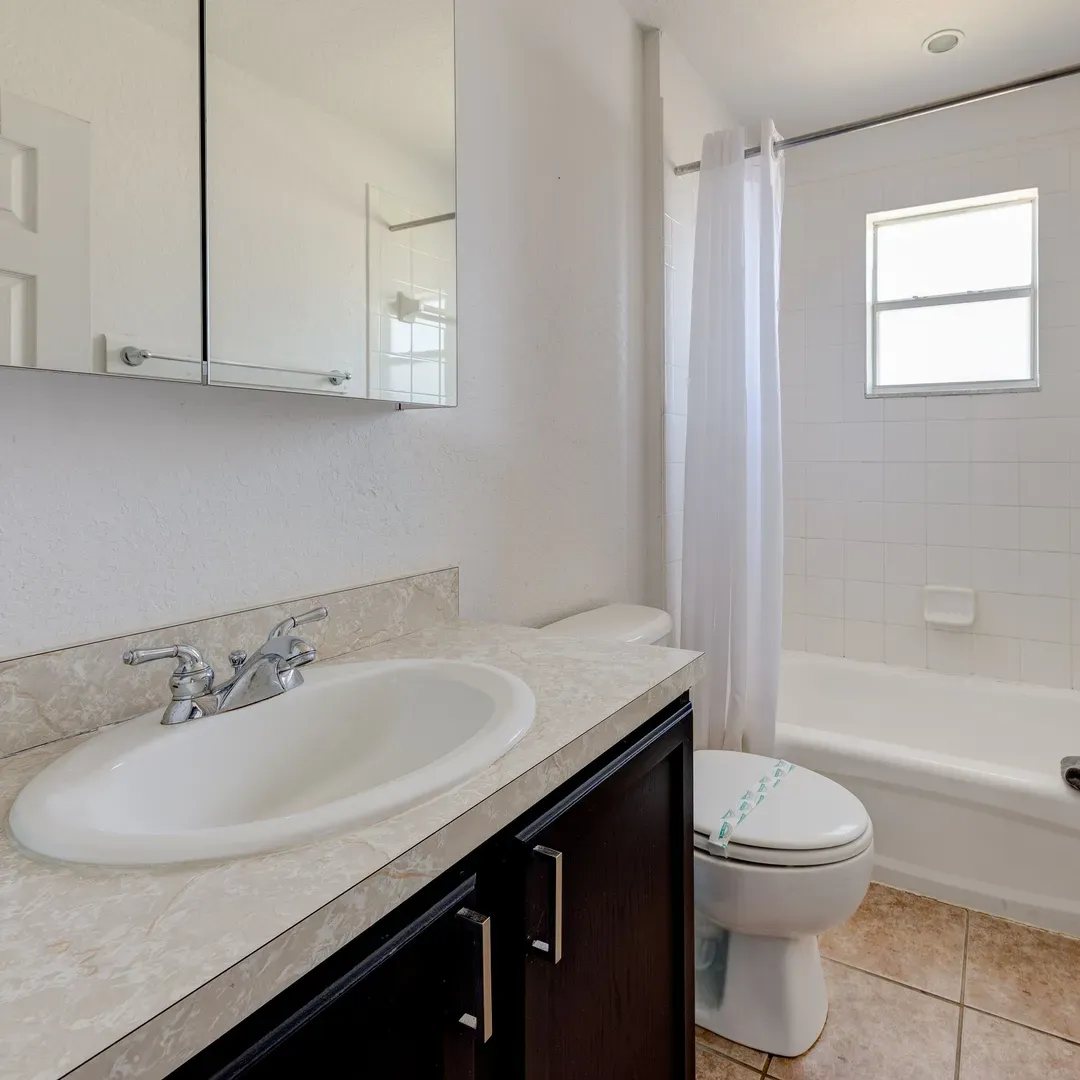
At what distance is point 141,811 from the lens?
0.74m

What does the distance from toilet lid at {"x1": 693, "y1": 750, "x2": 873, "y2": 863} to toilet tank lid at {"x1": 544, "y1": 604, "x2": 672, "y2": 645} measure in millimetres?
307

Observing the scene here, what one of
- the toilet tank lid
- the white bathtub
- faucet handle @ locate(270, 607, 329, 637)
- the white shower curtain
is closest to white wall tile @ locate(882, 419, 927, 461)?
the white bathtub

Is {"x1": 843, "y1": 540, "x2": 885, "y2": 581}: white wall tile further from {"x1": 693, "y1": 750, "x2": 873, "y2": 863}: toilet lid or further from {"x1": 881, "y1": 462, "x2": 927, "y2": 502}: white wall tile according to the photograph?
{"x1": 693, "y1": 750, "x2": 873, "y2": 863}: toilet lid

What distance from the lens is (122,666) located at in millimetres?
899

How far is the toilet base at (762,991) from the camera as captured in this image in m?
1.45

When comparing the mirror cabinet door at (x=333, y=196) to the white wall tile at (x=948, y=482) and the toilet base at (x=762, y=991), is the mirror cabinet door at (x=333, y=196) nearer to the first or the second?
the toilet base at (x=762, y=991)

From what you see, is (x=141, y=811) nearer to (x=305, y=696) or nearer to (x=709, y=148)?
(x=305, y=696)

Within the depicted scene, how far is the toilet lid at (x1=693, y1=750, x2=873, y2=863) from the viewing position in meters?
1.35

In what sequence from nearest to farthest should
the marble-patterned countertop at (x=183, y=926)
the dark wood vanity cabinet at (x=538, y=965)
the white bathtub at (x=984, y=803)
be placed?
the marble-patterned countertop at (x=183, y=926)
the dark wood vanity cabinet at (x=538, y=965)
the white bathtub at (x=984, y=803)

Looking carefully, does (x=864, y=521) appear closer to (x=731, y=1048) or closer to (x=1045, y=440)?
(x=1045, y=440)

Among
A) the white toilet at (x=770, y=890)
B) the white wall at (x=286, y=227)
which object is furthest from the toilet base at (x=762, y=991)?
the white wall at (x=286, y=227)

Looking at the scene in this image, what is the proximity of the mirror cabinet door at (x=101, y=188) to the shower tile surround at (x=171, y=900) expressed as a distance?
0.36m

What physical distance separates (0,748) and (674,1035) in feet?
3.27

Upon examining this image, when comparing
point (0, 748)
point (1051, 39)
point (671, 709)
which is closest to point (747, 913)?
point (671, 709)
